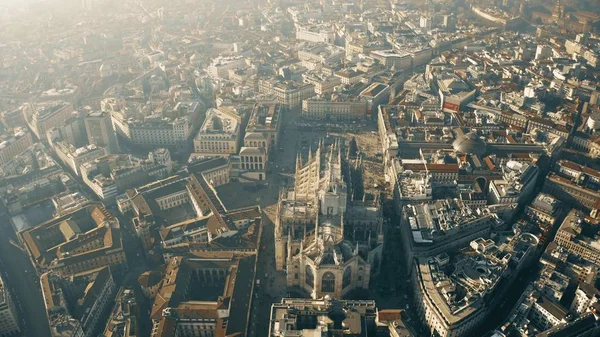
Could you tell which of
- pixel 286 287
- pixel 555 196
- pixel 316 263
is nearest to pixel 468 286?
pixel 316 263

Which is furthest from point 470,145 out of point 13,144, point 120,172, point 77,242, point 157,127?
point 13,144

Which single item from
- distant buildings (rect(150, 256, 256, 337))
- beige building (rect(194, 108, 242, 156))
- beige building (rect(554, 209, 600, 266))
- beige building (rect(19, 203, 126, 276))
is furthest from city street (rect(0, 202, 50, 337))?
beige building (rect(554, 209, 600, 266))

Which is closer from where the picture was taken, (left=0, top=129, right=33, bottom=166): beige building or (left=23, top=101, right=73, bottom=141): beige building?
(left=0, top=129, right=33, bottom=166): beige building

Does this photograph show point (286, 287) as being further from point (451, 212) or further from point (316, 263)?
point (451, 212)

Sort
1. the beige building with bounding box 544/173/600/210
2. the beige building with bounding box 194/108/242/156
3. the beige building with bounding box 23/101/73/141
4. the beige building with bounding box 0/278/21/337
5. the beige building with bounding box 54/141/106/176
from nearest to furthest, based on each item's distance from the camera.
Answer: the beige building with bounding box 0/278/21/337 → the beige building with bounding box 544/173/600/210 → the beige building with bounding box 54/141/106/176 → the beige building with bounding box 194/108/242/156 → the beige building with bounding box 23/101/73/141

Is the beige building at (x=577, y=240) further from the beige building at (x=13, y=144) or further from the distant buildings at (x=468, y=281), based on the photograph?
the beige building at (x=13, y=144)

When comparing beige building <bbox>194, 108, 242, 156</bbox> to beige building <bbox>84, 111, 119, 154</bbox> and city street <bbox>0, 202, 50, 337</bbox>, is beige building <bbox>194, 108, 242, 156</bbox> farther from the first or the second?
city street <bbox>0, 202, 50, 337</bbox>

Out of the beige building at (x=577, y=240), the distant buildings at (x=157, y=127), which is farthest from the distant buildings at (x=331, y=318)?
the distant buildings at (x=157, y=127)
